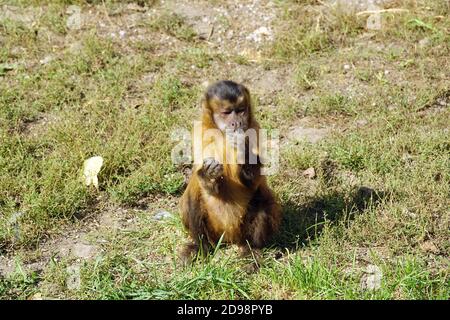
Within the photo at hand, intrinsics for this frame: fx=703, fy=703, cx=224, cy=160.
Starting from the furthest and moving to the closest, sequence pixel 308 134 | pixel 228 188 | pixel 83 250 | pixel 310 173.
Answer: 1. pixel 308 134
2. pixel 310 173
3. pixel 83 250
4. pixel 228 188

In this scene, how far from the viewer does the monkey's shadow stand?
5870mm

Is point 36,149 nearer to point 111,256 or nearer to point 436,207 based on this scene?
point 111,256

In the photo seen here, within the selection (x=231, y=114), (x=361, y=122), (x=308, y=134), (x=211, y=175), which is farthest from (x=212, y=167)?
(x=361, y=122)

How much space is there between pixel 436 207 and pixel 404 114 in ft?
5.81

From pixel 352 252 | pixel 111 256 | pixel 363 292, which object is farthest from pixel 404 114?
pixel 111 256

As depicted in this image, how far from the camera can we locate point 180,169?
6957mm

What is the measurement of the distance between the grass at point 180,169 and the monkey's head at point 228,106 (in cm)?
104

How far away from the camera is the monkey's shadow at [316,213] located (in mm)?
5870

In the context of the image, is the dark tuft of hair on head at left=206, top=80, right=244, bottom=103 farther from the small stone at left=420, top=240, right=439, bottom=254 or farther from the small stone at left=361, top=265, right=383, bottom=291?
the small stone at left=420, top=240, right=439, bottom=254

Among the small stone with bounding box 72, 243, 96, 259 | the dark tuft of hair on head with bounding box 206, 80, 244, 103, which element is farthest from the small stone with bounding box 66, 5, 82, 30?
the dark tuft of hair on head with bounding box 206, 80, 244, 103

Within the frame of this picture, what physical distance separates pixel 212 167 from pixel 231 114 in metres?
0.49

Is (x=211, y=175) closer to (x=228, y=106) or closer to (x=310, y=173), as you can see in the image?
(x=228, y=106)

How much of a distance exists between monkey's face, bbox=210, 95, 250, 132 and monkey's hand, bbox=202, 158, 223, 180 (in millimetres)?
338

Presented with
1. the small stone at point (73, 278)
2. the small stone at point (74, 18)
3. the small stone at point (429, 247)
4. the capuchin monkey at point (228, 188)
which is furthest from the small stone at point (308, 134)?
the small stone at point (74, 18)
